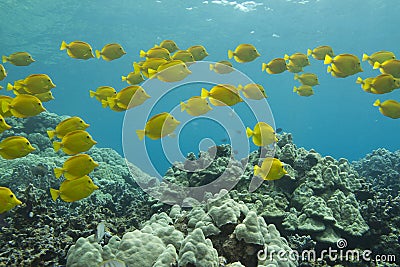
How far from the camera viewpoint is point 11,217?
5.27 m


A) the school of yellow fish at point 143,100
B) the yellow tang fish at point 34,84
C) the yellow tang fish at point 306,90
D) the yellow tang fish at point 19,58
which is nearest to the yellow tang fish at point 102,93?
the school of yellow fish at point 143,100

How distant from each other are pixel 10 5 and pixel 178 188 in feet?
87.4

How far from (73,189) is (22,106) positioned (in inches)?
65.6

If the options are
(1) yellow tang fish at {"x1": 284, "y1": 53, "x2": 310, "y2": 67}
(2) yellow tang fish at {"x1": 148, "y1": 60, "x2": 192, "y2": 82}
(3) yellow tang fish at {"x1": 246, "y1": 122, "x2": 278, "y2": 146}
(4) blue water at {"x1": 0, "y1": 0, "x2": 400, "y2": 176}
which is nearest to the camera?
(3) yellow tang fish at {"x1": 246, "y1": 122, "x2": 278, "y2": 146}

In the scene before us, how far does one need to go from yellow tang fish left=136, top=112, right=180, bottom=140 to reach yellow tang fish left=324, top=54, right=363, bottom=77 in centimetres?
331

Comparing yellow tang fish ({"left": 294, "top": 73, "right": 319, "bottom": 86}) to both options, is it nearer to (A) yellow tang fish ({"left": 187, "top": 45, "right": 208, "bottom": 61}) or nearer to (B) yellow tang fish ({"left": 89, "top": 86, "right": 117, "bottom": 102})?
(A) yellow tang fish ({"left": 187, "top": 45, "right": 208, "bottom": 61})

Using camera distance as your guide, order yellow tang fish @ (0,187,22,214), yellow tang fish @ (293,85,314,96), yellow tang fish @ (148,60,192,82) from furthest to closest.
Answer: yellow tang fish @ (293,85,314,96)
yellow tang fish @ (148,60,192,82)
yellow tang fish @ (0,187,22,214)

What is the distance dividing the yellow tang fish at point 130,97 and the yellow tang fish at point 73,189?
5.12 feet

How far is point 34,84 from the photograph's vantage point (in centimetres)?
534

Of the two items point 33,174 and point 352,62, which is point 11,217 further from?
point 352,62

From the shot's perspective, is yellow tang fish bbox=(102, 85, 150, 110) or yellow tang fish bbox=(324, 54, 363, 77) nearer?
yellow tang fish bbox=(102, 85, 150, 110)

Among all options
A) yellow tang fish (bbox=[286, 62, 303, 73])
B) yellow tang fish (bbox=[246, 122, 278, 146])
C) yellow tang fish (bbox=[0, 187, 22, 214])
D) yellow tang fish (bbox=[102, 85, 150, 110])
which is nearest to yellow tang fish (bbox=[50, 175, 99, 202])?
yellow tang fish (bbox=[0, 187, 22, 214])

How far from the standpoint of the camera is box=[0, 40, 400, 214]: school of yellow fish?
4020mm

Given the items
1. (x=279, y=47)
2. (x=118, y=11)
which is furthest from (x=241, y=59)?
(x=279, y=47)
